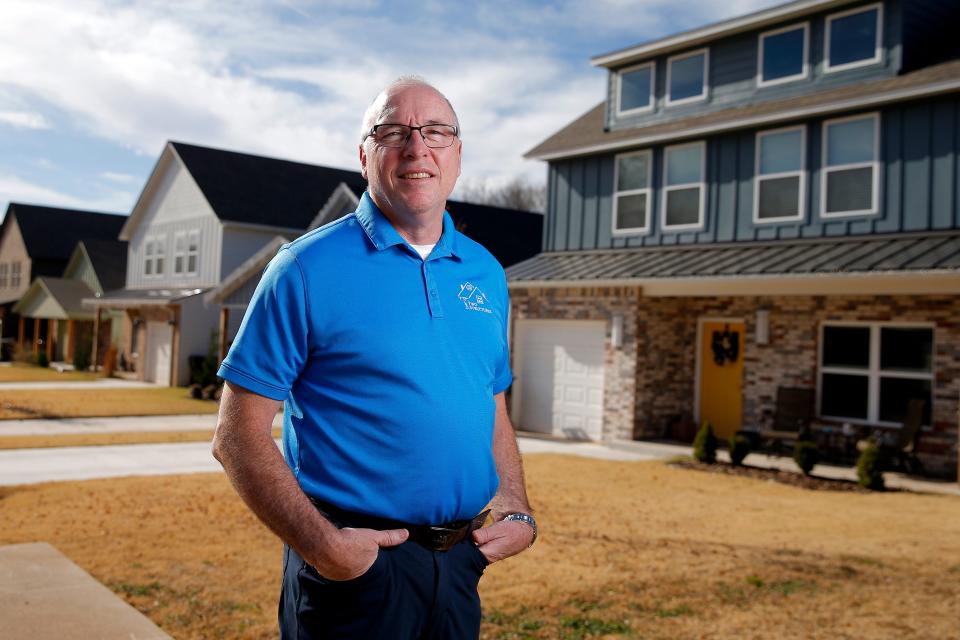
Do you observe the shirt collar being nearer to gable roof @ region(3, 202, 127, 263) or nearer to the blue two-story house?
the blue two-story house

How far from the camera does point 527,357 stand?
17484 mm

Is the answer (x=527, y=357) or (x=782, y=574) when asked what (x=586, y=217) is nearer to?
(x=527, y=357)

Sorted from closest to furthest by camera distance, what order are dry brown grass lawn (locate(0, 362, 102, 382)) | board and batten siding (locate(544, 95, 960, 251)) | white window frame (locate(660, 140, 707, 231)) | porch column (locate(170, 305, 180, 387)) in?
board and batten siding (locate(544, 95, 960, 251))
white window frame (locate(660, 140, 707, 231))
porch column (locate(170, 305, 180, 387))
dry brown grass lawn (locate(0, 362, 102, 382))

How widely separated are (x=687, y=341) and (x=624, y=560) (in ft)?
32.4

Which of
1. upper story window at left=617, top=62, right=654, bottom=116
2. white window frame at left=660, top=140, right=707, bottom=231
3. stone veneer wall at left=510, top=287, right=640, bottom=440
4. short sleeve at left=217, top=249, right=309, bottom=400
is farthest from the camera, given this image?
upper story window at left=617, top=62, right=654, bottom=116

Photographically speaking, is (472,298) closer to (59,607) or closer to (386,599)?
(386,599)

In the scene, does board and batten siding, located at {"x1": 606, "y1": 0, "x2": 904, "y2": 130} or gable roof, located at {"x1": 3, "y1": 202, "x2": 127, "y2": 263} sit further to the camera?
gable roof, located at {"x1": 3, "y1": 202, "x2": 127, "y2": 263}

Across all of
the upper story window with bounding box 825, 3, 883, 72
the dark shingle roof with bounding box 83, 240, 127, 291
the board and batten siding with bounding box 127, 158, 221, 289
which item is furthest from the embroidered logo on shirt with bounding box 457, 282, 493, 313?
the dark shingle roof with bounding box 83, 240, 127, 291

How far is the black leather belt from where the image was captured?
2115mm

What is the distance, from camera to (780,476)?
1224 cm

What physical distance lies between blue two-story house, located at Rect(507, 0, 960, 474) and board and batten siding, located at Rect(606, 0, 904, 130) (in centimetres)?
3

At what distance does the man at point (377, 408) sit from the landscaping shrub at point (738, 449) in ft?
37.1

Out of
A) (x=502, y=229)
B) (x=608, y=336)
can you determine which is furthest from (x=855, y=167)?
(x=502, y=229)

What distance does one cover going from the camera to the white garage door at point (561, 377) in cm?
1641
